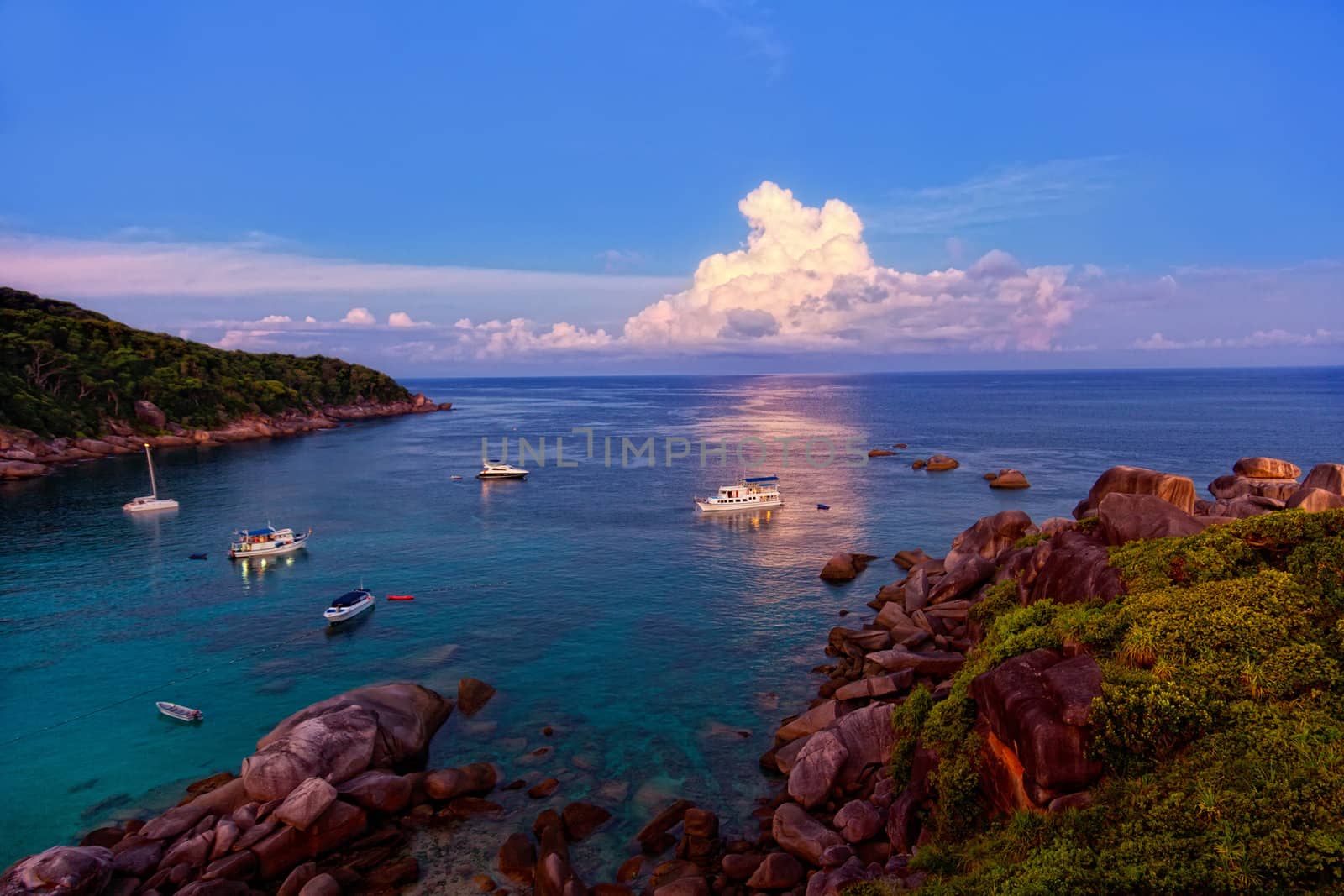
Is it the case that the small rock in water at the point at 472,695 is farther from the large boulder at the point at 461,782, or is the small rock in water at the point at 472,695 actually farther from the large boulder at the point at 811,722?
the large boulder at the point at 811,722

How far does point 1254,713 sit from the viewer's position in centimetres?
1528

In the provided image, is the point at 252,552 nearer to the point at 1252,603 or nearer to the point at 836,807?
the point at 836,807

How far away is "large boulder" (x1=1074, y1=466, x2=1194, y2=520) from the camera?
32.2 m

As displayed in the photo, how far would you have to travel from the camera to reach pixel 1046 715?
1695 centimetres

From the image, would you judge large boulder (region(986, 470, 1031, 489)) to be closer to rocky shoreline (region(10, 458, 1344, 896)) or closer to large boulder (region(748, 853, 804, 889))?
rocky shoreline (region(10, 458, 1344, 896))

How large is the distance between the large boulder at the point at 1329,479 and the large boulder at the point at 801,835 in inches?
1494

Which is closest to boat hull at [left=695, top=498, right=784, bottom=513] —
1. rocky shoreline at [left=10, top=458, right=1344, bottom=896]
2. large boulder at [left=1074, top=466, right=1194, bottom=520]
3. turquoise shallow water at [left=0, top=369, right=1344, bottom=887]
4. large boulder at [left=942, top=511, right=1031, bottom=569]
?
turquoise shallow water at [left=0, top=369, right=1344, bottom=887]

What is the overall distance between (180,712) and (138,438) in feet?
379

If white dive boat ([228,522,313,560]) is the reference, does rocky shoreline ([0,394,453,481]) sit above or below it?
above

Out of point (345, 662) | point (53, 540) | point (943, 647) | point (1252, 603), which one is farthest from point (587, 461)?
point (1252, 603)

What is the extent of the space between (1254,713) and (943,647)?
19.4 metres

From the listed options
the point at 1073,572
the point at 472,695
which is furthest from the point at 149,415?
the point at 1073,572

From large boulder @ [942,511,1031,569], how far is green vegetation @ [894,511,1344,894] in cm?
2274

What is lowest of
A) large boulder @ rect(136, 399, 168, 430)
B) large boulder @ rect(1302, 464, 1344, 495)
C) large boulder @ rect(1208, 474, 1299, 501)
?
large boulder @ rect(1208, 474, 1299, 501)
